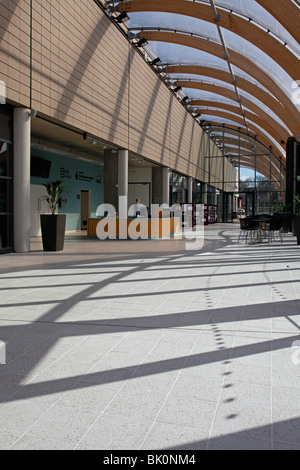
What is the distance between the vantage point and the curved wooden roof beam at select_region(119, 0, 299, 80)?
14156 mm

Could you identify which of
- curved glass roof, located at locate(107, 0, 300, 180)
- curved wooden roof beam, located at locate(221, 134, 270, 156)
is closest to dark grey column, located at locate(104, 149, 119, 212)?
curved glass roof, located at locate(107, 0, 300, 180)

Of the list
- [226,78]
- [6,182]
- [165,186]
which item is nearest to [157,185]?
[165,186]

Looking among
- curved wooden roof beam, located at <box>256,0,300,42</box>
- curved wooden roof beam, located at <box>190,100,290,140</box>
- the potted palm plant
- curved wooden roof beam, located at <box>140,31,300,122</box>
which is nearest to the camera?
the potted palm plant

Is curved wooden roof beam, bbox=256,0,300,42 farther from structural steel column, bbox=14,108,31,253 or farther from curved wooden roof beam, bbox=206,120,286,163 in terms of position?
curved wooden roof beam, bbox=206,120,286,163

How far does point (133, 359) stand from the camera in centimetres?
299

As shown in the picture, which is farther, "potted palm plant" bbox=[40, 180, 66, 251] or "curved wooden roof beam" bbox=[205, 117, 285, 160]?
"curved wooden roof beam" bbox=[205, 117, 285, 160]

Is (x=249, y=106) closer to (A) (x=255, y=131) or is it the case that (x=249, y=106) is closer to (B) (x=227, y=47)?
(A) (x=255, y=131)

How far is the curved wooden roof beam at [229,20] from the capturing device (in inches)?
557

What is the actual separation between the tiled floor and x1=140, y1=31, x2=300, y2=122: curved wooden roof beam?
532 inches

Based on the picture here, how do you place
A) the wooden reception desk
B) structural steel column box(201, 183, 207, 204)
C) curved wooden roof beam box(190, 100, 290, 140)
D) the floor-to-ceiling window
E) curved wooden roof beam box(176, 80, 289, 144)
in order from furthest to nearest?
structural steel column box(201, 183, 207, 204) → curved wooden roof beam box(190, 100, 290, 140) → curved wooden roof beam box(176, 80, 289, 144) → the wooden reception desk → the floor-to-ceiling window

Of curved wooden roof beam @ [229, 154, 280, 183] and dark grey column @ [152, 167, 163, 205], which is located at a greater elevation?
curved wooden roof beam @ [229, 154, 280, 183]

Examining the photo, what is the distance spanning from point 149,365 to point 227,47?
1656 cm

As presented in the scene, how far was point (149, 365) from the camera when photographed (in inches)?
113

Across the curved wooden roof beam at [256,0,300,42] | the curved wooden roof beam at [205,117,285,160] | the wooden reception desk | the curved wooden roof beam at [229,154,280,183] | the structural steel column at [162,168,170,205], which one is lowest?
the wooden reception desk
